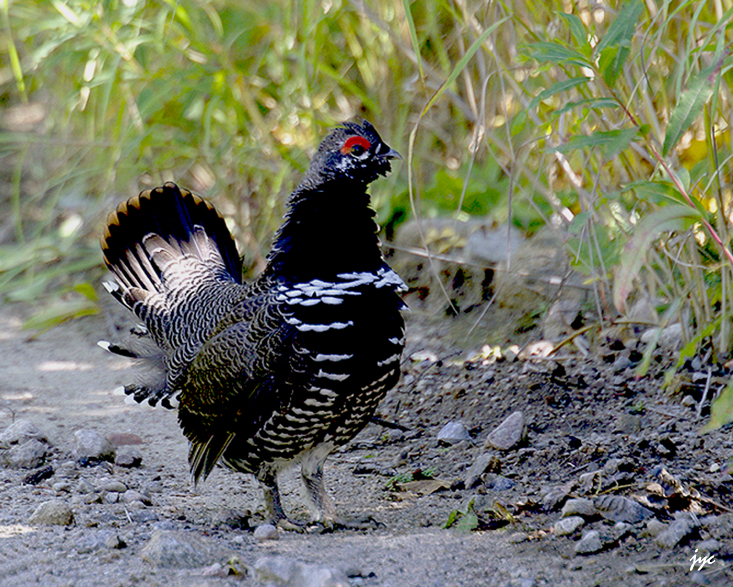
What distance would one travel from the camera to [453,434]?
3.75m

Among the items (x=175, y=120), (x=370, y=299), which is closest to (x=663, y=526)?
(x=370, y=299)

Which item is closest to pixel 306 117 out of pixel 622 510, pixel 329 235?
pixel 329 235

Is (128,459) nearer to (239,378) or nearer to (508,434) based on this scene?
(239,378)

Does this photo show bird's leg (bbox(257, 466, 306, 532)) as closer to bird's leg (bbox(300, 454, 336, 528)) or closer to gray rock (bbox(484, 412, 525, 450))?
bird's leg (bbox(300, 454, 336, 528))

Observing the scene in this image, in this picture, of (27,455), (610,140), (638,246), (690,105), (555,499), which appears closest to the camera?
(638,246)

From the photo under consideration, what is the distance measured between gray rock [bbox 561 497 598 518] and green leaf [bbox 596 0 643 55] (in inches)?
55.4

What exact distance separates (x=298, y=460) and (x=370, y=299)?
75 cm

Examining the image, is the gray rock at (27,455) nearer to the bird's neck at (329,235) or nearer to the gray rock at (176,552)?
the gray rock at (176,552)

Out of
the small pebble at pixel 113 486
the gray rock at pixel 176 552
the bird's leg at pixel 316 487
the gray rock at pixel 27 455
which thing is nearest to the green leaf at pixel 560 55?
the bird's leg at pixel 316 487

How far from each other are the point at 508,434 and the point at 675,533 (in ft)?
3.68

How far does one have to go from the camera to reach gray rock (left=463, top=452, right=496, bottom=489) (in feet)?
10.7

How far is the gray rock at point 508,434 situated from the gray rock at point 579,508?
717 mm

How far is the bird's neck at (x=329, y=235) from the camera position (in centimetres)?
315

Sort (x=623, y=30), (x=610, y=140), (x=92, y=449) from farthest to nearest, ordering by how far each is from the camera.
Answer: (x=92, y=449) < (x=623, y=30) < (x=610, y=140)
